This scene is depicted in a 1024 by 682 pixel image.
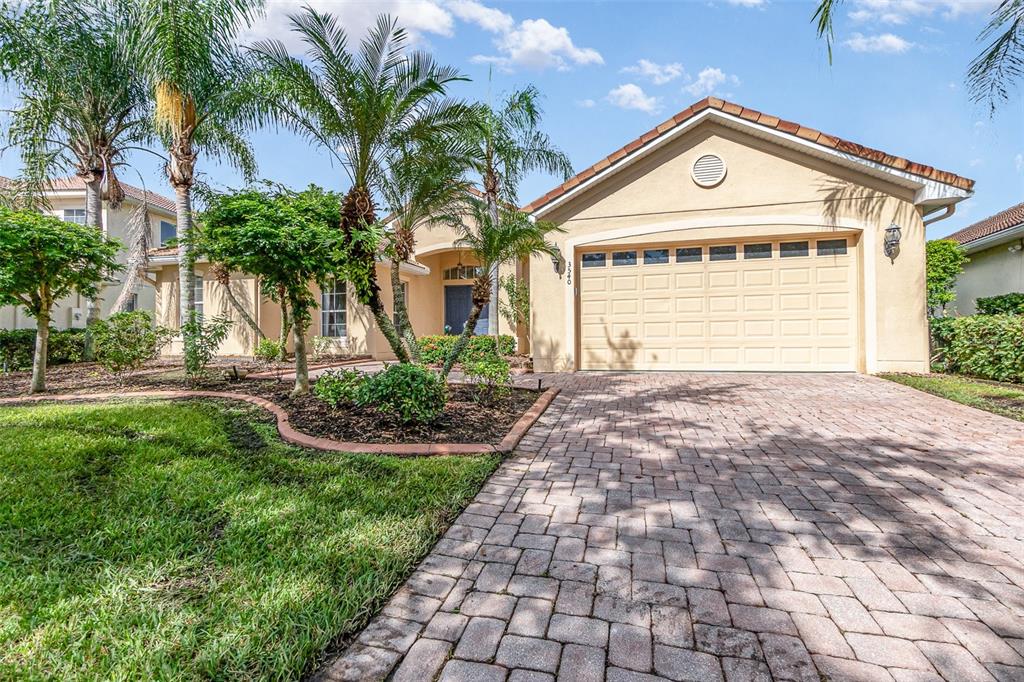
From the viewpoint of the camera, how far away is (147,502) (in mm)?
3018

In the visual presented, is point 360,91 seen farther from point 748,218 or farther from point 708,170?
point 748,218

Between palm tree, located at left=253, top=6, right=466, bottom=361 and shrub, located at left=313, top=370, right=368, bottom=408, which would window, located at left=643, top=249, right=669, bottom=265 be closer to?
palm tree, located at left=253, top=6, right=466, bottom=361

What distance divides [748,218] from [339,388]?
8.51 meters

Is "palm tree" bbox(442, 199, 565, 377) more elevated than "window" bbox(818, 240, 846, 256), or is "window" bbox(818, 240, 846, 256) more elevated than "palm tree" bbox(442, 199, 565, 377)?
"window" bbox(818, 240, 846, 256)

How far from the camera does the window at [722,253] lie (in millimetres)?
9555

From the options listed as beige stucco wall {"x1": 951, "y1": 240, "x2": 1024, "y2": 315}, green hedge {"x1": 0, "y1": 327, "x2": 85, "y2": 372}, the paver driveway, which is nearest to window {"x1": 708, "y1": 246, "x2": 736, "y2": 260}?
the paver driveway

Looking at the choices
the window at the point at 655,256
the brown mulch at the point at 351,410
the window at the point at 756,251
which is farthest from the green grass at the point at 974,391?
the brown mulch at the point at 351,410

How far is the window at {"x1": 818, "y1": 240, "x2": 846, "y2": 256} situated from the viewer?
9094 millimetres

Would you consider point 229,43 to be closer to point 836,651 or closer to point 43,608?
point 43,608

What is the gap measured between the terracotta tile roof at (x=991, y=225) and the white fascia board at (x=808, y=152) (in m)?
5.82

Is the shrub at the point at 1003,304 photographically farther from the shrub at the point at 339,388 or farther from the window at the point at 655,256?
the shrub at the point at 339,388

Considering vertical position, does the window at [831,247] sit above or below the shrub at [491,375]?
above

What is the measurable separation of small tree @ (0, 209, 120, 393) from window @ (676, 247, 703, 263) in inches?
417

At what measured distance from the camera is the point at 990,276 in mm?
12992
